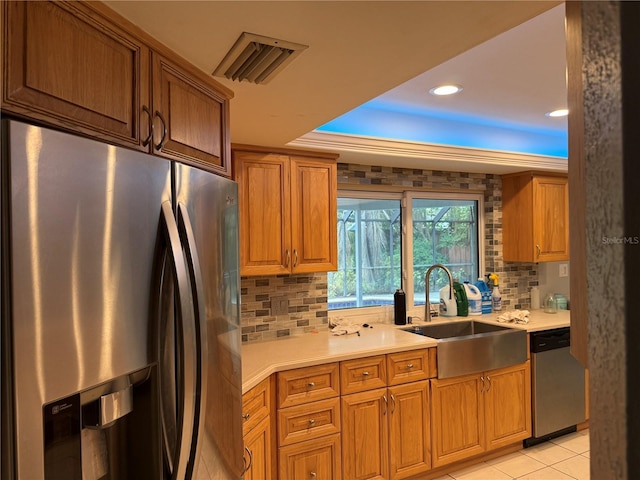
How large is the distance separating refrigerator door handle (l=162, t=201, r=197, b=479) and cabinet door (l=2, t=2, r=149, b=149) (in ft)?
0.85

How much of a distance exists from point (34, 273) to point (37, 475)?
0.37 metres

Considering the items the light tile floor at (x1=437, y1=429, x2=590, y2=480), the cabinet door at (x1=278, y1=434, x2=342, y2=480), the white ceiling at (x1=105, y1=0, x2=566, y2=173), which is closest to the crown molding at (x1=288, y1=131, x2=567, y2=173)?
the white ceiling at (x1=105, y1=0, x2=566, y2=173)

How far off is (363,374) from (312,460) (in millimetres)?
559

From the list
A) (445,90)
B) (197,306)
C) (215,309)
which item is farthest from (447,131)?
(197,306)

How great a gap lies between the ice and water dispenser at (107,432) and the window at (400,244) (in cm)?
229

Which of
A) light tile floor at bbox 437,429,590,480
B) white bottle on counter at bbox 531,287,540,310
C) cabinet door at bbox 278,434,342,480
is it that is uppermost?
white bottle on counter at bbox 531,287,540,310

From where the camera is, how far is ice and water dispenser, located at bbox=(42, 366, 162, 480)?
Answer: 825 millimetres

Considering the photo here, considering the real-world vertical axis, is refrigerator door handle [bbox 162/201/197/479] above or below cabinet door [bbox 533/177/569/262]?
below

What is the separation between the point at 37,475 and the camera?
771mm

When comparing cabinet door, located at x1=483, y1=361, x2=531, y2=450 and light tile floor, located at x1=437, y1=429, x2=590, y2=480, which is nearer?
light tile floor, located at x1=437, y1=429, x2=590, y2=480

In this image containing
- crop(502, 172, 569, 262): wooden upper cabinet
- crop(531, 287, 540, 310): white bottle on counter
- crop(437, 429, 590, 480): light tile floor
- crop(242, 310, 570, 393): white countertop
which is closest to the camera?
crop(242, 310, 570, 393): white countertop

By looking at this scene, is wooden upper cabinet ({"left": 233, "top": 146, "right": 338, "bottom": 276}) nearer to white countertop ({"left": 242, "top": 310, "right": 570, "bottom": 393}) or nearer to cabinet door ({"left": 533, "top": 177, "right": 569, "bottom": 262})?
white countertop ({"left": 242, "top": 310, "right": 570, "bottom": 393})

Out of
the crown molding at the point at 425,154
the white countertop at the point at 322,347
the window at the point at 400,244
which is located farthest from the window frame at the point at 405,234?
the crown molding at the point at 425,154

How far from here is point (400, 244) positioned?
3.68 meters
